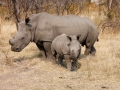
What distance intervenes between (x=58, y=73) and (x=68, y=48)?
62cm

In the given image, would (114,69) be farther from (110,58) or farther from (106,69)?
(110,58)

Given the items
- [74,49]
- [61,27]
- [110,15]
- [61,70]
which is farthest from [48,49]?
[110,15]

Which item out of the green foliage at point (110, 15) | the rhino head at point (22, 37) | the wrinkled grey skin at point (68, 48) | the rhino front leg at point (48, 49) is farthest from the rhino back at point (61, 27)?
the green foliage at point (110, 15)

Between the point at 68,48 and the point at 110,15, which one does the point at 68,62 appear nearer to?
the point at 68,48

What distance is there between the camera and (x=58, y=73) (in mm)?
6188

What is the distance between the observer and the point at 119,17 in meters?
12.3

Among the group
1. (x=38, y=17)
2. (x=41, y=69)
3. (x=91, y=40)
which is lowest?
(x=41, y=69)

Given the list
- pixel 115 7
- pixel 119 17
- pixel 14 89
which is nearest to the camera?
pixel 14 89

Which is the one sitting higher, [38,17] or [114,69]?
[38,17]

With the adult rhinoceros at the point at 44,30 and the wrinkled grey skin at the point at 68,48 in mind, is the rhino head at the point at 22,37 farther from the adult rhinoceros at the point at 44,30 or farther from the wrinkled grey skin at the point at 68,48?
the wrinkled grey skin at the point at 68,48

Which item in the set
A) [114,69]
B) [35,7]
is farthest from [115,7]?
[114,69]

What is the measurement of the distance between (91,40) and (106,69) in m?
1.46

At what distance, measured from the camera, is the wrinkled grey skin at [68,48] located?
601 cm

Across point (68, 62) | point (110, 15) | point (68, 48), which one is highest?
point (68, 48)
